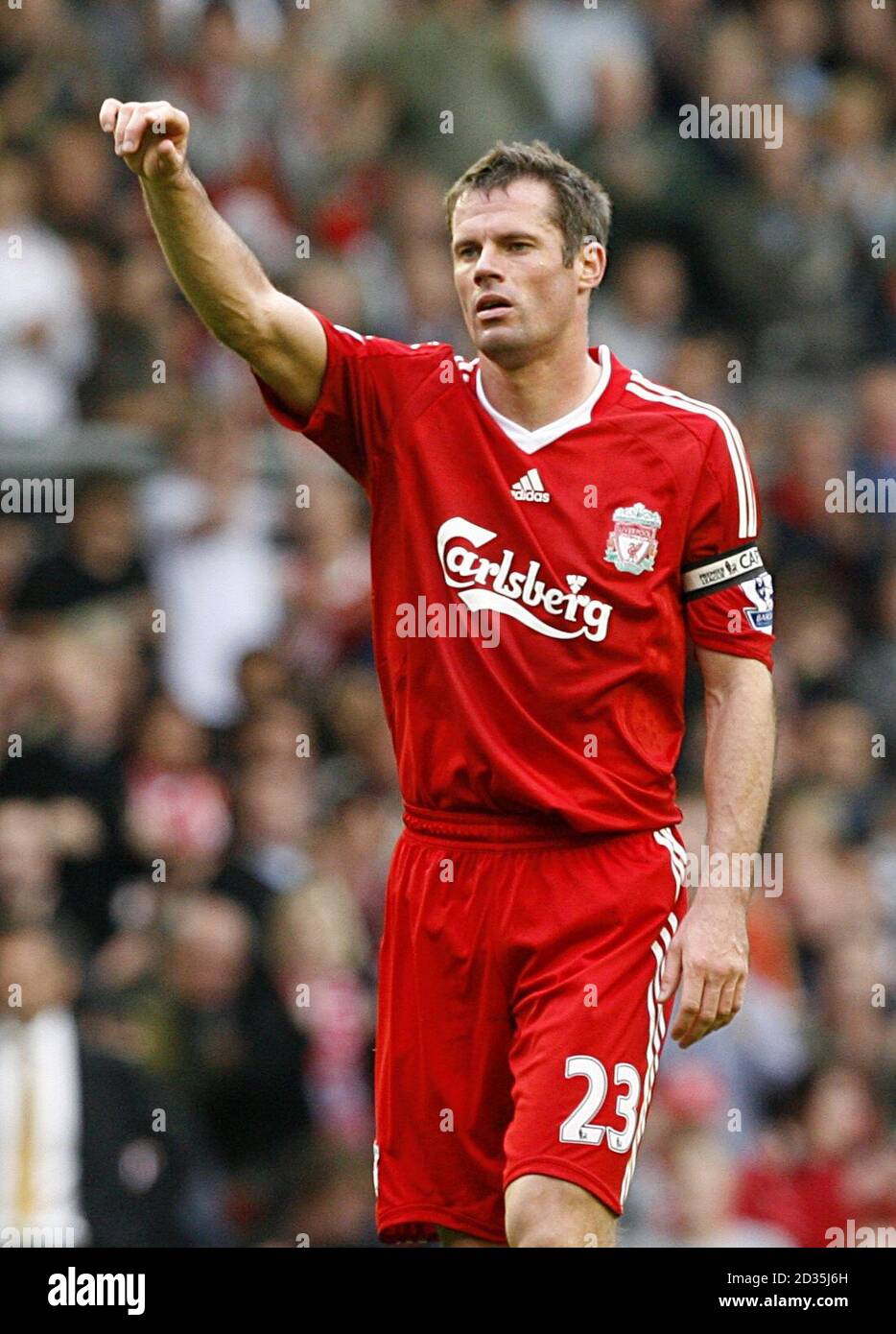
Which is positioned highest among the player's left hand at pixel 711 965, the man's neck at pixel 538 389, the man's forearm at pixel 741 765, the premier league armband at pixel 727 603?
the man's neck at pixel 538 389

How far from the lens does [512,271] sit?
5242 millimetres

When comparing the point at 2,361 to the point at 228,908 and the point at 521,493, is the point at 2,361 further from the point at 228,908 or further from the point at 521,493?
the point at 521,493

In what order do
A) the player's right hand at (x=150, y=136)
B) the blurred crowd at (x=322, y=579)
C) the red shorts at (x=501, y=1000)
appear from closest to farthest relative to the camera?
the player's right hand at (x=150, y=136)
the red shorts at (x=501, y=1000)
the blurred crowd at (x=322, y=579)

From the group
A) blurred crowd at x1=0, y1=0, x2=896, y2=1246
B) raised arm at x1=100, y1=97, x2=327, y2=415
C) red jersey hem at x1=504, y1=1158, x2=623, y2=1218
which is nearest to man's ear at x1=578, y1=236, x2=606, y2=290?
raised arm at x1=100, y1=97, x2=327, y2=415

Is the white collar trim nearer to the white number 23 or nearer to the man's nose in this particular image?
the man's nose

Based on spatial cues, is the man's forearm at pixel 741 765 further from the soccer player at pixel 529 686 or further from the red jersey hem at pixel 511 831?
the red jersey hem at pixel 511 831

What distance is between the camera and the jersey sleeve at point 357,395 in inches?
206

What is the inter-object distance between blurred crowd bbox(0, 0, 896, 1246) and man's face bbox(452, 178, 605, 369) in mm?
3388

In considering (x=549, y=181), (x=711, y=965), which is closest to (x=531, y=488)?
(x=549, y=181)

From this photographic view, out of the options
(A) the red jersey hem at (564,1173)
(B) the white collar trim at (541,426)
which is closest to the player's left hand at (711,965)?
(A) the red jersey hem at (564,1173)

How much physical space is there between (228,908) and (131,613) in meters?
1.35

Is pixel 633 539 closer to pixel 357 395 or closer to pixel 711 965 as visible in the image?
pixel 357 395

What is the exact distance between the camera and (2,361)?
9.80m

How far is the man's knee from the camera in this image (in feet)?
15.8
